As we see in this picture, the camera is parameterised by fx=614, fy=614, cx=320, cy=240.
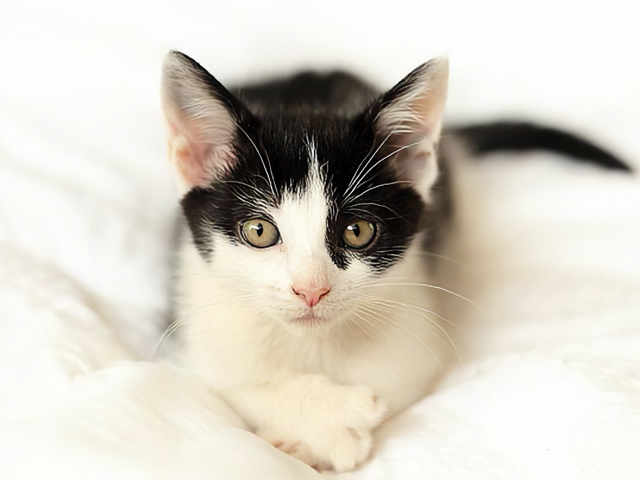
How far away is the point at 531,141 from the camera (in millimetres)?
1771

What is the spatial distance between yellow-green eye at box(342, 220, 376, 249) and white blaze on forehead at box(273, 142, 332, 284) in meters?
0.07

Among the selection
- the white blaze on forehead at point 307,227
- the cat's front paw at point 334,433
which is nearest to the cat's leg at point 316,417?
the cat's front paw at point 334,433

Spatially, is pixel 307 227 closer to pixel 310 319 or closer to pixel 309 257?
pixel 309 257

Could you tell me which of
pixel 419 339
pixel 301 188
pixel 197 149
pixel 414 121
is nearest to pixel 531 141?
pixel 414 121

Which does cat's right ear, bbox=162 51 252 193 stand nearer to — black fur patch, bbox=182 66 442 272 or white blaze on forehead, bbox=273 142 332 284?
black fur patch, bbox=182 66 442 272

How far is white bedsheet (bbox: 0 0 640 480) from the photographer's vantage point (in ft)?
3.36

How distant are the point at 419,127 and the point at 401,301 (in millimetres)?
383

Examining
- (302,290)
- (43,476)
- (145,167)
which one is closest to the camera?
(43,476)

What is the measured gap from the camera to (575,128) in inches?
68.4

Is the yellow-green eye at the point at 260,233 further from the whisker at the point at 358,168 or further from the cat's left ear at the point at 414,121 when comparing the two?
the cat's left ear at the point at 414,121

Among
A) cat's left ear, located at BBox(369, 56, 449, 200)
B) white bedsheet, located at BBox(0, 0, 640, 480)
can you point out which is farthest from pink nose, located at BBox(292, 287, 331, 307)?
cat's left ear, located at BBox(369, 56, 449, 200)

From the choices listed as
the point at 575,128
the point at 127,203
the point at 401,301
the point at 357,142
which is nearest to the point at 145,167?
the point at 127,203

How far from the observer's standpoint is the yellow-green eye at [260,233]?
1198 millimetres

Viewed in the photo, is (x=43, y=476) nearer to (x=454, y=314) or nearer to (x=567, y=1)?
(x=454, y=314)
